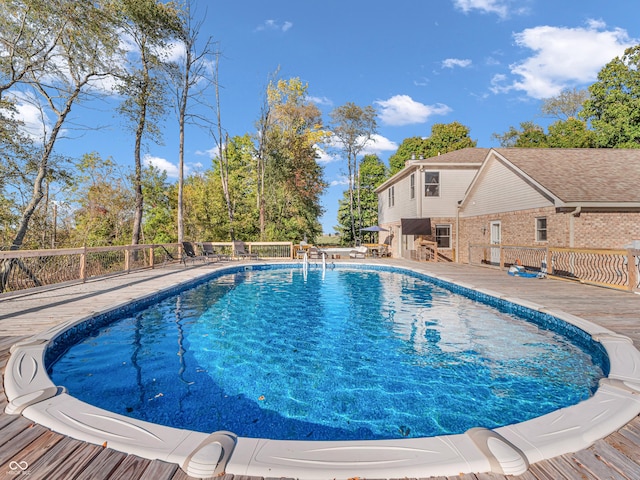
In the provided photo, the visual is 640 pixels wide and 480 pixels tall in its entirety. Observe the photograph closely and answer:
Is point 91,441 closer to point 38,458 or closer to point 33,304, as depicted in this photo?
point 38,458

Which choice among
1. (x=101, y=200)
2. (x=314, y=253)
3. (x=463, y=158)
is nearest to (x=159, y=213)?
(x=101, y=200)

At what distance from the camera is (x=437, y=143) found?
35.9 metres

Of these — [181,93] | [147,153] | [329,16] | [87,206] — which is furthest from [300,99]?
[87,206]

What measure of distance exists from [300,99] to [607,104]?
23.0m

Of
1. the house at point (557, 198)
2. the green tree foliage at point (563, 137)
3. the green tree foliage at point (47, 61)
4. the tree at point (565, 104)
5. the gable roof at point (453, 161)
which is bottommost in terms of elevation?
the house at point (557, 198)

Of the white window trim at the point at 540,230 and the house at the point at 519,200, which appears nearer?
the house at the point at 519,200

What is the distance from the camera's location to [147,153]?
17.6 metres

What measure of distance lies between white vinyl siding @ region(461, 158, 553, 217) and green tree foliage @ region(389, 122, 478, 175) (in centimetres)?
1959

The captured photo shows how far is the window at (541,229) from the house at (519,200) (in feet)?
0.11

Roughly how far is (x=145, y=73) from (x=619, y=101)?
98.2ft

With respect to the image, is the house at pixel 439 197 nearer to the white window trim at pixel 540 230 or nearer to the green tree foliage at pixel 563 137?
the white window trim at pixel 540 230

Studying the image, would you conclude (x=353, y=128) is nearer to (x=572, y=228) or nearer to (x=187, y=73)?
(x=187, y=73)

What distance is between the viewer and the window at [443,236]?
18.2m

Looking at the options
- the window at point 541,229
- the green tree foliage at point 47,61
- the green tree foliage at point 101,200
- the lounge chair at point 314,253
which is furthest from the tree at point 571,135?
the green tree foliage at point 101,200
